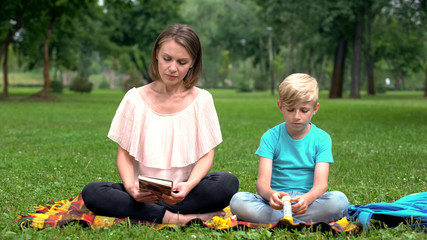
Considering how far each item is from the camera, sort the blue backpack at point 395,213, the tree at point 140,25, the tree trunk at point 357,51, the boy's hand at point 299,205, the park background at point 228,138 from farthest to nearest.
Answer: the tree at point 140,25, the tree trunk at point 357,51, the park background at point 228,138, the blue backpack at point 395,213, the boy's hand at point 299,205

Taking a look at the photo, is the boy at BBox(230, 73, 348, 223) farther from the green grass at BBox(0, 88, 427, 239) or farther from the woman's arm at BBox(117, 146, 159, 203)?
the woman's arm at BBox(117, 146, 159, 203)

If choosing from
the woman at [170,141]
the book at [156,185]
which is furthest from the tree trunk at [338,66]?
the book at [156,185]

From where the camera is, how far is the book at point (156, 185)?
3.79 m

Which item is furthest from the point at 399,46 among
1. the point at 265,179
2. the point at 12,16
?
the point at 265,179

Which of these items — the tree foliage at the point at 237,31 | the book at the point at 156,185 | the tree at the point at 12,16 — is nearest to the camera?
the book at the point at 156,185

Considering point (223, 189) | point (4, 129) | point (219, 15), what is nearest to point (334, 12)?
point (4, 129)

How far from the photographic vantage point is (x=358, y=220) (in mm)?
4441

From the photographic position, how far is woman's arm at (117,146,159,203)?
167 inches

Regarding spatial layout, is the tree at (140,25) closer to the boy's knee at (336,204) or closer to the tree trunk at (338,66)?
the tree trunk at (338,66)

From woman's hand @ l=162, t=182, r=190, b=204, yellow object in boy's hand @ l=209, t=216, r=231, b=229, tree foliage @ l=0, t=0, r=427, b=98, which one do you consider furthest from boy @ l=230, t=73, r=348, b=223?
tree foliage @ l=0, t=0, r=427, b=98

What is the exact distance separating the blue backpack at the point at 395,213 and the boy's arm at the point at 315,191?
0.44 metres

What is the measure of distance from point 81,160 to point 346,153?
181 inches

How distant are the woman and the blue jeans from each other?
0.31 meters

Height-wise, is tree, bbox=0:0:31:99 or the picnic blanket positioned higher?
tree, bbox=0:0:31:99
